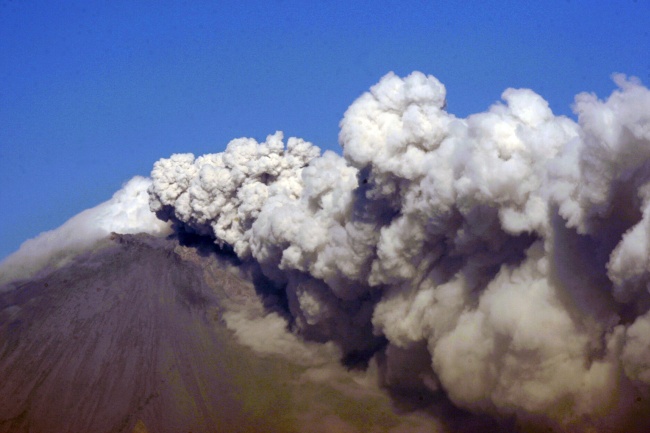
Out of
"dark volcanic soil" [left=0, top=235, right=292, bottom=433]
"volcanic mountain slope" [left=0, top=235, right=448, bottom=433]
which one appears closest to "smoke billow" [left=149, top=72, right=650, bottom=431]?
"volcanic mountain slope" [left=0, top=235, right=448, bottom=433]

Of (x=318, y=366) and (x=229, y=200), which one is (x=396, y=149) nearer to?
(x=318, y=366)

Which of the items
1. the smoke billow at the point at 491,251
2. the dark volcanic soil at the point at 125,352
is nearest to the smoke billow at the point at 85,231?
the dark volcanic soil at the point at 125,352

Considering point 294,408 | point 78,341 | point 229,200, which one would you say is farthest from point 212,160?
point 294,408

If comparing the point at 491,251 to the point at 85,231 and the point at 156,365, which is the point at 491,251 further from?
the point at 85,231

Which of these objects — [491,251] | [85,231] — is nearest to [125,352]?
[491,251]

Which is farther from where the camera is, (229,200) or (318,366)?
(229,200)

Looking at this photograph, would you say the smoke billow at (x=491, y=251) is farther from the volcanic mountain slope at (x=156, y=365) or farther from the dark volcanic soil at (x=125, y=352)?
the dark volcanic soil at (x=125, y=352)

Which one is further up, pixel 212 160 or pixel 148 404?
pixel 212 160
